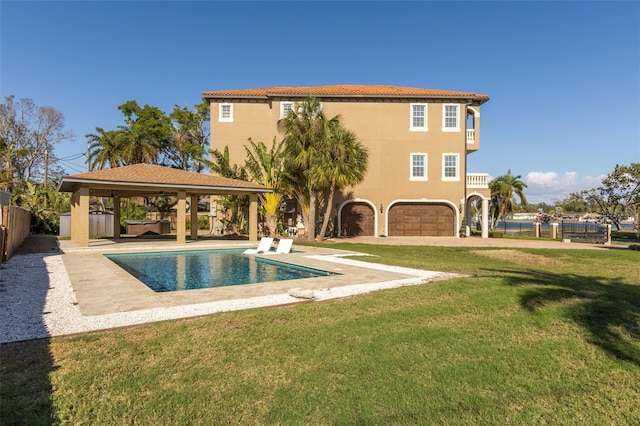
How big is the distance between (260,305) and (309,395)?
11.8 ft

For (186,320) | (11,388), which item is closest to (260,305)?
(186,320)

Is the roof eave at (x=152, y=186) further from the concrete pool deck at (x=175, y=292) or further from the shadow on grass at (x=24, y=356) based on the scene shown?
the shadow on grass at (x=24, y=356)

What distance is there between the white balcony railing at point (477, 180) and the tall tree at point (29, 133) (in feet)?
150

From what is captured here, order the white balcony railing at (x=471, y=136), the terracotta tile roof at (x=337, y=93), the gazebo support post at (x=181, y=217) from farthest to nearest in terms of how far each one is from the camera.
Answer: the white balcony railing at (x=471, y=136) → the terracotta tile roof at (x=337, y=93) → the gazebo support post at (x=181, y=217)

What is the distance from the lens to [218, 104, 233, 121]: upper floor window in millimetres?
29875

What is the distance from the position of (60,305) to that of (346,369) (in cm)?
590

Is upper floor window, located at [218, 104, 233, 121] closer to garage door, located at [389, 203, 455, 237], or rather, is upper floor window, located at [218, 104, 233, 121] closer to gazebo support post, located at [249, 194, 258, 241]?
gazebo support post, located at [249, 194, 258, 241]

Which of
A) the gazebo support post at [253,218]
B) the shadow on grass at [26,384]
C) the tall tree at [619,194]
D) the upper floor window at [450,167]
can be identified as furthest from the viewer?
the tall tree at [619,194]

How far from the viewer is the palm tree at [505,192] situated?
47.1 metres

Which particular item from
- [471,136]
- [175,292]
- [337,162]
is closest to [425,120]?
[471,136]

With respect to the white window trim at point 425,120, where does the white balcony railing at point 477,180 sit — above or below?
below

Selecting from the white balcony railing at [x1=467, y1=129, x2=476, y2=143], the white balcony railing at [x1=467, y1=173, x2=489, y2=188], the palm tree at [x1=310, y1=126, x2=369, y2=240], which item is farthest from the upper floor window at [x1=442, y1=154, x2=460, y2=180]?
the palm tree at [x1=310, y1=126, x2=369, y2=240]

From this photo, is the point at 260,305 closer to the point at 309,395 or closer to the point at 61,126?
the point at 309,395

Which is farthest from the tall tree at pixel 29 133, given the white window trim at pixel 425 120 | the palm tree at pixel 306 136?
the white window trim at pixel 425 120
